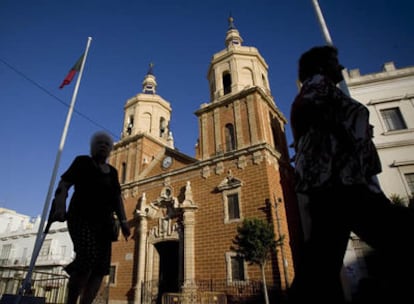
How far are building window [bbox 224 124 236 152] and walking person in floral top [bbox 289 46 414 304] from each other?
48.3 ft

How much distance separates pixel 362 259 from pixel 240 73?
13.6 metres

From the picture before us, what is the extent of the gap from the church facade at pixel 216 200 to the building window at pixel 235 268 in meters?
0.05

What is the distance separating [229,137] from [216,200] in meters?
4.28

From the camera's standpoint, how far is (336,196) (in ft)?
5.14

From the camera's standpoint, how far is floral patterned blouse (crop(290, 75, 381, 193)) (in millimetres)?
1619

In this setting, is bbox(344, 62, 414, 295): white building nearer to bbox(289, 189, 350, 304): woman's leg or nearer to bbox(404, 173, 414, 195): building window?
bbox(404, 173, 414, 195): building window

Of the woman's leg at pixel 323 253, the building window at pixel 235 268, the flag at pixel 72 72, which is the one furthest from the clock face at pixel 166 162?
the woman's leg at pixel 323 253

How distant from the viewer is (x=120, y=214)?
2.99m

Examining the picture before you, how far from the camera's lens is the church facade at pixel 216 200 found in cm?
1322

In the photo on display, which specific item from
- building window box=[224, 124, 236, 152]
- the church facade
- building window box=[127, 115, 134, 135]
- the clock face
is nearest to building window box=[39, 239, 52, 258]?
the church facade

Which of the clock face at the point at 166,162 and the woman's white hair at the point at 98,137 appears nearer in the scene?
the woman's white hair at the point at 98,137

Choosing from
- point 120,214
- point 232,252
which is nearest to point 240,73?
point 232,252

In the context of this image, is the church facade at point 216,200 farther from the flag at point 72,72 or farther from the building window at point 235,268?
the flag at point 72,72

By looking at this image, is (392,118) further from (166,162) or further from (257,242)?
(166,162)
